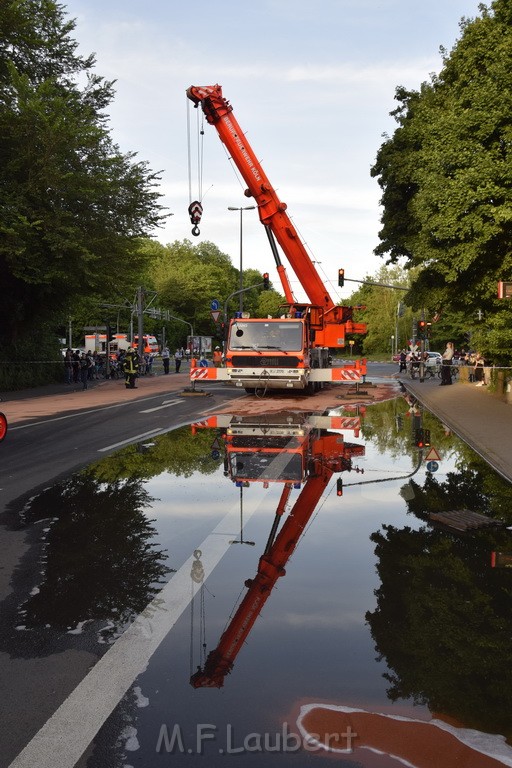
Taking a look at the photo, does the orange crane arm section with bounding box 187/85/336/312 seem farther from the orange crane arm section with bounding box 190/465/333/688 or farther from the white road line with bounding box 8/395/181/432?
the orange crane arm section with bounding box 190/465/333/688

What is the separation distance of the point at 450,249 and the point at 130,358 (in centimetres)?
1566

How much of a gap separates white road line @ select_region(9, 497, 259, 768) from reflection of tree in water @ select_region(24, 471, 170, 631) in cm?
15

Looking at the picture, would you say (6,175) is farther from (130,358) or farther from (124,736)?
(124,736)

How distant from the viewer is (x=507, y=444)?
42.0 ft

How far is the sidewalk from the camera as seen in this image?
1167cm

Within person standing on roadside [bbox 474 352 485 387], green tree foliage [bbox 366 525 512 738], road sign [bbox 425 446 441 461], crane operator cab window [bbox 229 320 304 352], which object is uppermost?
crane operator cab window [bbox 229 320 304 352]

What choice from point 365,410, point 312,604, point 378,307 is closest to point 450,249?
point 365,410

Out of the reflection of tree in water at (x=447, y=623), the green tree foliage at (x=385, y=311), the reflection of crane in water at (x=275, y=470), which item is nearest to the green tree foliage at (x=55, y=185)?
the reflection of crane in water at (x=275, y=470)

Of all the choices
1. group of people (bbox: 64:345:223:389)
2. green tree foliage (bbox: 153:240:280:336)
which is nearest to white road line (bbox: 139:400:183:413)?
group of people (bbox: 64:345:223:389)

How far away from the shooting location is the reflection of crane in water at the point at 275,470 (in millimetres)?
4172

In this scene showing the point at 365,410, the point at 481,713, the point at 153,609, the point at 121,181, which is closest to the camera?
the point at 481,713

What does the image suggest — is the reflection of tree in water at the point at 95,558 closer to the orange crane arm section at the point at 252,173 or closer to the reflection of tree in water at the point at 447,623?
the reflection of tree in water at the point at 447,623

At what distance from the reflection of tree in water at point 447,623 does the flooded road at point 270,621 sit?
13 millimetres

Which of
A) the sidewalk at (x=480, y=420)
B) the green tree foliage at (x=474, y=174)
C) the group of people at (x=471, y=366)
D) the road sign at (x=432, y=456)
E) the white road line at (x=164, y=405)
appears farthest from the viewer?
the group of people at (x=471, y=366)
